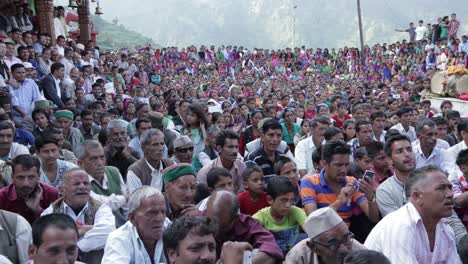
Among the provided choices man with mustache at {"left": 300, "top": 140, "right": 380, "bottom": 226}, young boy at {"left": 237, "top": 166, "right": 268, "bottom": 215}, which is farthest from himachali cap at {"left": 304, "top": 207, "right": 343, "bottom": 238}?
young boy at {"left": 237, "top": 166, "right": 268, "bottom": 215}

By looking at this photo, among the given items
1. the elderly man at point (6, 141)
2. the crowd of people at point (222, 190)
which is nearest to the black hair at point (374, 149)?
the crowd of people at point (222, 190)

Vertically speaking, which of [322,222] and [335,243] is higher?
[322,222]

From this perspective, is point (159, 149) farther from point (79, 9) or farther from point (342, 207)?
point (79, 9)

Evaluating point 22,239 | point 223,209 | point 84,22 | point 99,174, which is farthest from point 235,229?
point 84,22

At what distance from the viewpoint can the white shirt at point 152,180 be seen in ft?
17.6

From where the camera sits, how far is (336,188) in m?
4.91

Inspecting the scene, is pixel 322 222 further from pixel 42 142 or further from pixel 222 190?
pixel 42 142

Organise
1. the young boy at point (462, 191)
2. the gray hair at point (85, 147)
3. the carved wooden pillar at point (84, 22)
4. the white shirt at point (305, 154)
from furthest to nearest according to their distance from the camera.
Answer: the carved wooden pillar at point (84, 22), the white shirt at point (305, 154), the gray hair at point (85, 147), the young boy at point (462, 191)

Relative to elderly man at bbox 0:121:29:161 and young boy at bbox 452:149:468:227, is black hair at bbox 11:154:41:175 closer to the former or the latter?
elderly man at bbox 0:121:29:161

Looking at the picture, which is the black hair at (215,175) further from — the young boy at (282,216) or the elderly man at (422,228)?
the elderly man at (422,228)

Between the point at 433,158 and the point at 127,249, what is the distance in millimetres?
3846

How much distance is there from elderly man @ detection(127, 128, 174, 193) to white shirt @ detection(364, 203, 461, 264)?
247 centimetres

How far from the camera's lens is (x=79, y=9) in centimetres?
1978

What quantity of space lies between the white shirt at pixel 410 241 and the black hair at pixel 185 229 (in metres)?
1.04
